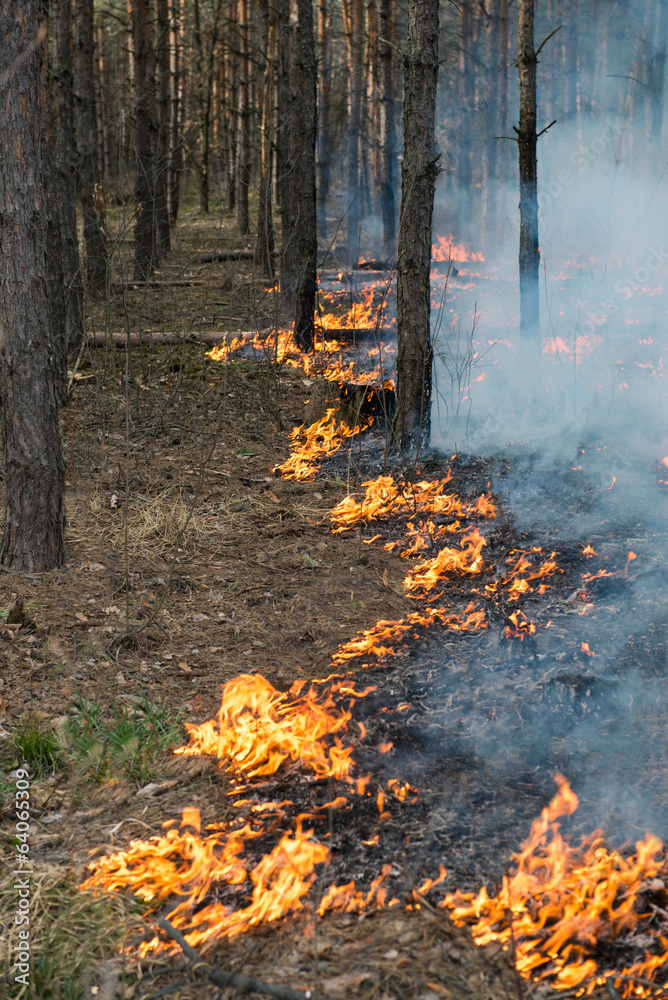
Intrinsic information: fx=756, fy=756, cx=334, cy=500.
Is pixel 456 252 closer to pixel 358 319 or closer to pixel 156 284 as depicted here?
pixel 358 319

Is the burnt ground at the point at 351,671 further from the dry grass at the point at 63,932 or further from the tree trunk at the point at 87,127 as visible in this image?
the tree trunk at the point at 87,127

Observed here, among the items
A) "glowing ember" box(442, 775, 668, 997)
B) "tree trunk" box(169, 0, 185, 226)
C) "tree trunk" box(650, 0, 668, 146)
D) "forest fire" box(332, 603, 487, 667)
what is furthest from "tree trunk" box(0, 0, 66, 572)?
"tree trunk" box(650, 0, 668, 146)

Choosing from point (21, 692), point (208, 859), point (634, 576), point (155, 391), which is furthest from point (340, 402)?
point (208, 859)

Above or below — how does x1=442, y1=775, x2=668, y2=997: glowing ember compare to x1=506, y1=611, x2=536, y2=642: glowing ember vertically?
below

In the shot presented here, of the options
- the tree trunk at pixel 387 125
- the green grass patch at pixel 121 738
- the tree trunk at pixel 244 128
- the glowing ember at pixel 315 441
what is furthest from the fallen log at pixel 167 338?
the tree trunk at pixel 387 125

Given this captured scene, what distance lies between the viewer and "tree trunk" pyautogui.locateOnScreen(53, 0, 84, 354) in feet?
28.8

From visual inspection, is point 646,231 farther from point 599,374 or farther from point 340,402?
point 340,402

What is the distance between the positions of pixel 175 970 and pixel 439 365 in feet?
28.0

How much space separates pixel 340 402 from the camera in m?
8.23

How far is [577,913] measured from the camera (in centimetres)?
250

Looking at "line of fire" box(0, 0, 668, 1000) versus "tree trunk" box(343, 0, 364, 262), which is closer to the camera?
"line of fire" box(0, 0, 668, 1000)

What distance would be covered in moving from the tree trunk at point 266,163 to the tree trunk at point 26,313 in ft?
9.41

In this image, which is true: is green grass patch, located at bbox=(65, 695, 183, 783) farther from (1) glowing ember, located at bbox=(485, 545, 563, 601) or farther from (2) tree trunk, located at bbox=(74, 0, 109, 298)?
(2) tree trunk, located at bbox=(74, 0, 109, 298)

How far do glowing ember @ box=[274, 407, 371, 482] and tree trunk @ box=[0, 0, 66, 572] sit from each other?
→ 280cm
